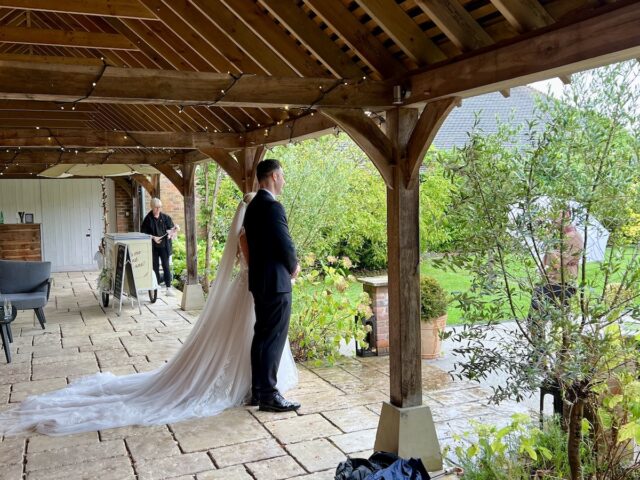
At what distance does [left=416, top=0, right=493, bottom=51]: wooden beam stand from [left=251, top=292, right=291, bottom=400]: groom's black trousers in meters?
2.33

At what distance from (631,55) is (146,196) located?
561 inches

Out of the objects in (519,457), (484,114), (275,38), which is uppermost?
(484,114)

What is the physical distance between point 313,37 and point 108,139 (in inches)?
143

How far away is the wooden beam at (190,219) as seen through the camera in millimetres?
9297

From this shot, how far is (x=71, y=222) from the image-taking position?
578 inches

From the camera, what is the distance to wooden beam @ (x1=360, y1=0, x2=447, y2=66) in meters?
3.46

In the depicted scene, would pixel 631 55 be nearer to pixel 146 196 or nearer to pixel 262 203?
pixel 262 203

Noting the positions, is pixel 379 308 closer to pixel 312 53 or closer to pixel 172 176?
pixel 312 53

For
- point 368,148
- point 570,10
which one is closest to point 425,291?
point 368,148

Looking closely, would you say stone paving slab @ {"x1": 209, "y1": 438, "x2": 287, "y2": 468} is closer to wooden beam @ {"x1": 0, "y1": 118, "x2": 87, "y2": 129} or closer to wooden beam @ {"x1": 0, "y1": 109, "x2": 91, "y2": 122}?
wooden beam @ {"x1": 0, "y1": 109, "x2": 91, "y2": 122}

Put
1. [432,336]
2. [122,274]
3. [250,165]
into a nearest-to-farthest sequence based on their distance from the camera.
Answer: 1. [432,336]
2. [250,165]
3. [122,274]

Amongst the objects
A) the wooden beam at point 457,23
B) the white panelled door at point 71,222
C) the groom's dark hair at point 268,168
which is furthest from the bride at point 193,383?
the white panelled door at point 71,222

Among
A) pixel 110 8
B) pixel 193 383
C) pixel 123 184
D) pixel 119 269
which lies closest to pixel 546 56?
pixel 193 383

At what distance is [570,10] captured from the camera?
2.64 meters
